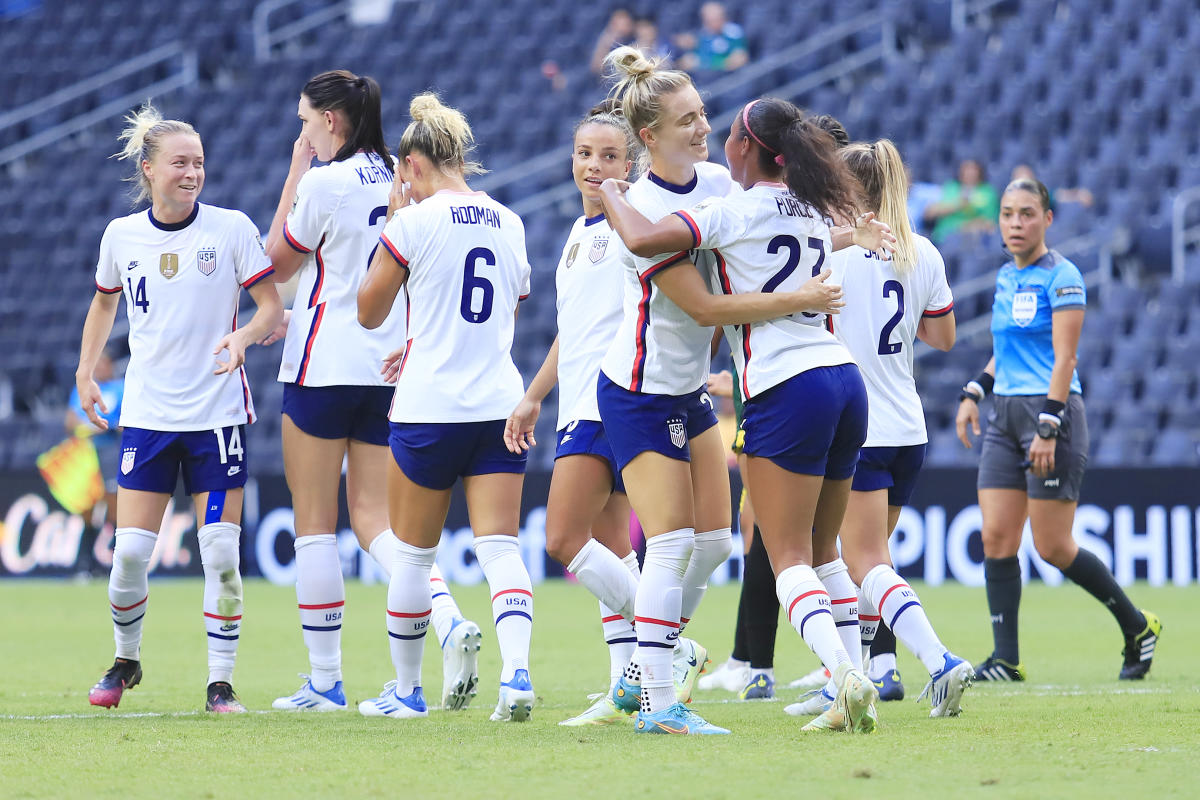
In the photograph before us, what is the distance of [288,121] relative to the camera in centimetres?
1992

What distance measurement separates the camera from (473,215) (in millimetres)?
5125

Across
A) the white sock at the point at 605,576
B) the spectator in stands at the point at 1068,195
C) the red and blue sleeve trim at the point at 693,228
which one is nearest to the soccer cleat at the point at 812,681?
the white sock at the point at 605,576

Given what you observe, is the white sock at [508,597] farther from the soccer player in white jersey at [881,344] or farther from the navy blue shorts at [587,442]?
the soccer player in white jersey at [881,344]

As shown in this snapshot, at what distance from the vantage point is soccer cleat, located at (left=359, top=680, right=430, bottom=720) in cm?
531

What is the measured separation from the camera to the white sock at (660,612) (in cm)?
457

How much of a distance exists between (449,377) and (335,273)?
0.84 m

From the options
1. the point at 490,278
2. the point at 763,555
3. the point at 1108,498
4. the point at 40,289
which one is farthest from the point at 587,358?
the point at 40,289

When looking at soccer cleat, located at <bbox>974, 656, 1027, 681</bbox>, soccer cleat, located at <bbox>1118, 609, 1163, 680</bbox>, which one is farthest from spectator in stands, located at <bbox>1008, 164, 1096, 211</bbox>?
soccer cleat, located at <bbox>974, 656, 1027, 681</bbox>

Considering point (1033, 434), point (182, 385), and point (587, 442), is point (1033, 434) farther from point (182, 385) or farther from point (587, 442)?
point (182, 385)

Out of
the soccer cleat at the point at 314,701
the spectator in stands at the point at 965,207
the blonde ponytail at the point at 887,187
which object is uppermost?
the spectator in stands at the point at 965,207

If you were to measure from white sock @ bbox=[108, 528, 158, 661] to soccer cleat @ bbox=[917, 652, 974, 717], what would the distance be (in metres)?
2.76

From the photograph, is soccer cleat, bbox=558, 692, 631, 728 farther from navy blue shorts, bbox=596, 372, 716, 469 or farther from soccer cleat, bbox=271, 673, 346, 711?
soccer cleat, bbox=271, 673, 346, 711

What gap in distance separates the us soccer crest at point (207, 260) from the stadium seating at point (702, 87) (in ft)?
29.0

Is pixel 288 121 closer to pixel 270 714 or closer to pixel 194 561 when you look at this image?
pixel 194 561
